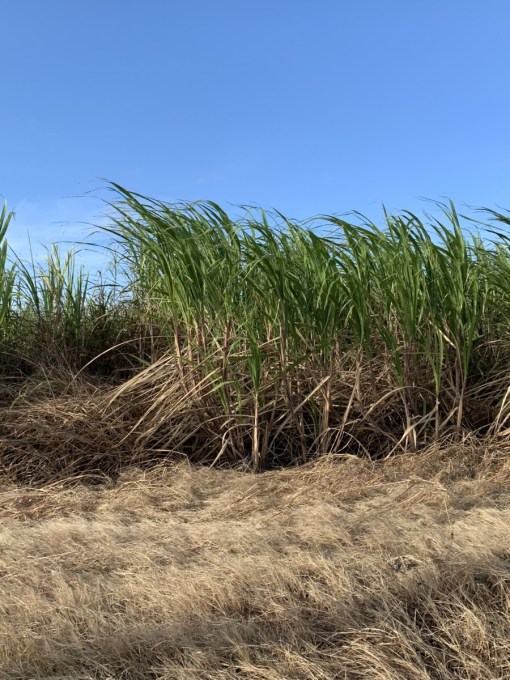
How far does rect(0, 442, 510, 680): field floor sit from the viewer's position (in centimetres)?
152

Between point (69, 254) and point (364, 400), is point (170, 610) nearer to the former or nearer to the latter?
point (364, 400)

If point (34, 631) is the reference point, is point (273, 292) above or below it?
above

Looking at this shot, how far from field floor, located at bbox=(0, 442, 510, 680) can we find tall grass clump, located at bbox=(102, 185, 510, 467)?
0.68m

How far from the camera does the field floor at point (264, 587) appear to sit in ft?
4.97

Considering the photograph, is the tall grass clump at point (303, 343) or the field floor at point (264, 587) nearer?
the field floor at point (264, 587)

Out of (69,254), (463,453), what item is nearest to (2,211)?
(69,254)

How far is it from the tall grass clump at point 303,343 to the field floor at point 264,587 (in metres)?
0.68

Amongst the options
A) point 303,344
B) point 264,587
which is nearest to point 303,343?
point 303,344

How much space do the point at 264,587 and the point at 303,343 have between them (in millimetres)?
1866

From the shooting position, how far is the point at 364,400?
→ 3.61 meters

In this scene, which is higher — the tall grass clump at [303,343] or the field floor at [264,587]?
the tall grass clump at [303,343]

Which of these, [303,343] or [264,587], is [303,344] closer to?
[303,343]

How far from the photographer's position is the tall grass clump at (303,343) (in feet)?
11.3

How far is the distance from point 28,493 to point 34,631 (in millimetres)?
1590
